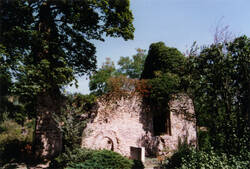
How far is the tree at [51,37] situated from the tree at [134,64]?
2210cm

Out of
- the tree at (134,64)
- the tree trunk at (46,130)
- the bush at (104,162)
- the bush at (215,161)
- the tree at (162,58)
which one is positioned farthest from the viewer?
the tree at (134,64)

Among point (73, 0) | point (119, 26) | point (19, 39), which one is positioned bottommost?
point (19, 39)

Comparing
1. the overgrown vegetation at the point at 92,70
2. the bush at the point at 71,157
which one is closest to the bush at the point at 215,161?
the overgrown vegetation at the point at 92,70

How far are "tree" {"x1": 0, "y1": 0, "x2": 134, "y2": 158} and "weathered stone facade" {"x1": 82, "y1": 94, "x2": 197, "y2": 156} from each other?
8.75 ft

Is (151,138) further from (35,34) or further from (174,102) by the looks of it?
(35,34)

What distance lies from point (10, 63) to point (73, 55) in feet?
12.1

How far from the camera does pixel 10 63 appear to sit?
7738mm

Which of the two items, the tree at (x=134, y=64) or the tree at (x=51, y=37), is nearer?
the tree at (x=51, y=37)

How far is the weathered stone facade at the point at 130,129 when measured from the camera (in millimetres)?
10617

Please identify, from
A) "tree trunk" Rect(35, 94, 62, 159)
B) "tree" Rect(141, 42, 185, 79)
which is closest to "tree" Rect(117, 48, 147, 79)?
"tree" Rect(141, 42, 185, 79)

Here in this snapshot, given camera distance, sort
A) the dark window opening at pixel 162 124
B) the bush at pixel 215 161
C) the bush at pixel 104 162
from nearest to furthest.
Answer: the bush at pixel 215 161 < the bush at pixel 104 162 < the dark window opening at pixel 162 124

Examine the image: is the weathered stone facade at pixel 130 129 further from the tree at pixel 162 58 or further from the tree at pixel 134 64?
the tree at pixel 134 64

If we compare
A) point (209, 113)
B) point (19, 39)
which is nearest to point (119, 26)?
point (19, 39)

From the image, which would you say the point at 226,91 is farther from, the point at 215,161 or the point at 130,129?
the point at 130,129
